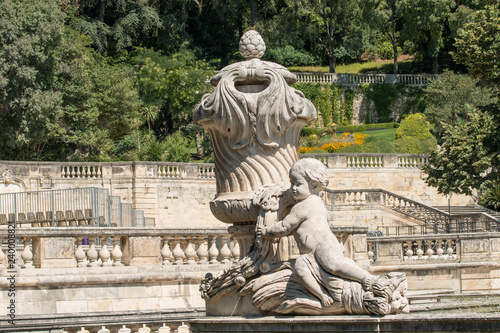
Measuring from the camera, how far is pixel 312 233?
6.85 m

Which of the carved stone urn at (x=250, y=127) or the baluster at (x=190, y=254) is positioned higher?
the carved stone urn at (x=250, y=127)

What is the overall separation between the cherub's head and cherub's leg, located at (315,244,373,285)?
1.71 ft

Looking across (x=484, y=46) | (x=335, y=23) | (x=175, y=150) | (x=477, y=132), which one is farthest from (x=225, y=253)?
(x=335, y=23)

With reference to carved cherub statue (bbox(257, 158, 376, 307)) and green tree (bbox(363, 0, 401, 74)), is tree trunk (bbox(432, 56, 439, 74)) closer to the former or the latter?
green tree (bbox(363, 0, 401, 74))

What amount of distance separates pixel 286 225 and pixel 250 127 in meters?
1.19

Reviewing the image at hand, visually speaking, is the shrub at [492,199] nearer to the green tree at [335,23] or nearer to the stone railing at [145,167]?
the stone railing at [145,167]

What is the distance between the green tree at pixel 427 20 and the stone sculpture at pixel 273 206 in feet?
154

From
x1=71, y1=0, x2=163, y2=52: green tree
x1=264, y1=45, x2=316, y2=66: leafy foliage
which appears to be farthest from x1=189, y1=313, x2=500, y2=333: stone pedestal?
x1=264, y1=45, x2=316, y2=66: leafy foliage

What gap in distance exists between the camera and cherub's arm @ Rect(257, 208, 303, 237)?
6.93 m

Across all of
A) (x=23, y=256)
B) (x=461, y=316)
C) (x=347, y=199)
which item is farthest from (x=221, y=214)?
(x=347, y=199)

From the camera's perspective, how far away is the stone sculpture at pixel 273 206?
6.56 m

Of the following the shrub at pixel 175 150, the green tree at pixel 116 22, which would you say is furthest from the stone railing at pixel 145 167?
the green tree at pixel 116 22

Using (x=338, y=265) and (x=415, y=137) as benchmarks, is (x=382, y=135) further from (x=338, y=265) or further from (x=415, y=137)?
(x=338, y=265)

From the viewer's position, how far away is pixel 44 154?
38.0 metres
